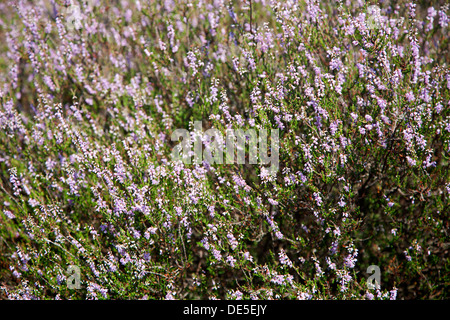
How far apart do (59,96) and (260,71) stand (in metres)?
2.74

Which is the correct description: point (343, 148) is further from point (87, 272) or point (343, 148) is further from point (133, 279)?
point (87, 272)

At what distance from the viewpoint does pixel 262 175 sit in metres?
2.79

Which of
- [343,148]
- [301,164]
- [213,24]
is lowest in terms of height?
[301,164]

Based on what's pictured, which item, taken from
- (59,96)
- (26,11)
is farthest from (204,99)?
(26,11)

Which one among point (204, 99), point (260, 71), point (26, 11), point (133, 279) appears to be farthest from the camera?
point (26, 11)

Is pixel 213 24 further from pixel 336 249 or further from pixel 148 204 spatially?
pixel 336 249

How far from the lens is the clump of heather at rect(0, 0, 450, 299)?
114 inches

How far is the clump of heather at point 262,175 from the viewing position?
289cm

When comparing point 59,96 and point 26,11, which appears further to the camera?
point 26,11

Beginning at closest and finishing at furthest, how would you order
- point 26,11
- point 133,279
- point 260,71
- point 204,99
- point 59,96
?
1. point 133,279
2. point 260,71
3. point 204,99
4. point 59,96
5. point 26,11

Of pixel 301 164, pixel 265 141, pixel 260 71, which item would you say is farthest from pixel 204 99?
pixel 301 164

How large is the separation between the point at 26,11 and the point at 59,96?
159 cm

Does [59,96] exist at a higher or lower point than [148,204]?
higher

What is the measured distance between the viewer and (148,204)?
9.73 ft
